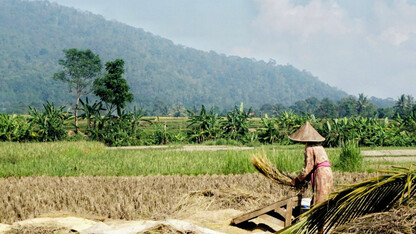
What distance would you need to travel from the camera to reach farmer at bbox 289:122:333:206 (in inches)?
167

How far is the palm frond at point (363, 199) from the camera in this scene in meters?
2.33

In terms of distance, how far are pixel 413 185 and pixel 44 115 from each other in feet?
65.2

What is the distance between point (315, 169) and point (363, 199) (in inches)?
75.0

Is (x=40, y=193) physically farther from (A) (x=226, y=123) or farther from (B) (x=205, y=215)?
(A) (x=226, y=123)

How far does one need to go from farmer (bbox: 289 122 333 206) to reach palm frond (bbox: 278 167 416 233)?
5.59 feet

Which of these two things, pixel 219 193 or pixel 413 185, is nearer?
pixel 413 185

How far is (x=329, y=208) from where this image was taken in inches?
99.0

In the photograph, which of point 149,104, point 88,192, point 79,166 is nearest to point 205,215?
point 88,192

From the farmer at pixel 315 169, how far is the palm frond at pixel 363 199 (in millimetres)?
1703

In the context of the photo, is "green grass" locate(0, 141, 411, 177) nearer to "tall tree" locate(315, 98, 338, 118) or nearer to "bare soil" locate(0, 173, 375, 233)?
"bare soil" locate(0, 173, 375, 233)

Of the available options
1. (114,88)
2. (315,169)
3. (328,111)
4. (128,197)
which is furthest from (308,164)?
(328,111)

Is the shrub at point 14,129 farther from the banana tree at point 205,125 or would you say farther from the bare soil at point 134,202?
the bare soil at point 134,202

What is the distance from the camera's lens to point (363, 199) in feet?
8.00

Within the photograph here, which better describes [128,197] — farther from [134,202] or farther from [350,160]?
[350,160]
